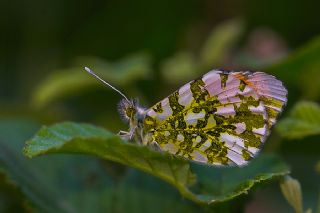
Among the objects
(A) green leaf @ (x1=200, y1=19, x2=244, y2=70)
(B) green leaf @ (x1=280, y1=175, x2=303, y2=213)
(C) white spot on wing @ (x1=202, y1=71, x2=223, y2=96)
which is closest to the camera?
(B) green leaf @ (x1=280, y1=175, x2=303, y2=213)

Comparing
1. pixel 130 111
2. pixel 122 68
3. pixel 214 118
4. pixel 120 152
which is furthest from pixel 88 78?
pixel 120 152

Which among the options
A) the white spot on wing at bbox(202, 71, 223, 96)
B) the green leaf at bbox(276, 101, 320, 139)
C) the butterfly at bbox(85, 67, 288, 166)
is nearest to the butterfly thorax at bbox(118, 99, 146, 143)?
the butterfly at bbox(85, 67, 288, 166)

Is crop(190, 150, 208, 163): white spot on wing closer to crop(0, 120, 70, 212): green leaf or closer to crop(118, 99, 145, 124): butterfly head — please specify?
crop(118, 99, 145, 124): butterfly head

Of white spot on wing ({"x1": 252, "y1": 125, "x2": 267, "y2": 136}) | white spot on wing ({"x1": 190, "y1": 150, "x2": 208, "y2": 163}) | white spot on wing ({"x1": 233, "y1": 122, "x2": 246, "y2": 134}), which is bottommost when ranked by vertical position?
white spot on wing ({"x1": 190, "y1": 150, "x2": 208, "y2": 163})

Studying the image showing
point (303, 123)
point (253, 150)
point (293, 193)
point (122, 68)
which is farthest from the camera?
point (122, 68)

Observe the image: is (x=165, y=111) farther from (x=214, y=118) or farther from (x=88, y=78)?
(x=88, y=78)

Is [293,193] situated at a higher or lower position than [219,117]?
lower
